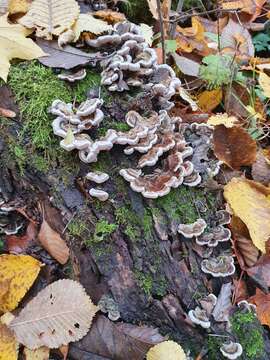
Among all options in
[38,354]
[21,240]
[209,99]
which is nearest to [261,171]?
[209,99]

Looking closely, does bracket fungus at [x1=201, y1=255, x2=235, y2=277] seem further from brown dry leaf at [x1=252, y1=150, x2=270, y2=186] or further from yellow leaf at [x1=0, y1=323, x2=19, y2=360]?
yellow leaf at [x1=0, y1=323, x2=19, y2=360]

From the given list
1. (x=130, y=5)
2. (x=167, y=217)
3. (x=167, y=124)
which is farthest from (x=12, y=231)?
(x=130, y=5)

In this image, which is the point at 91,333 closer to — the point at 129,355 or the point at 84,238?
the point at 129,355

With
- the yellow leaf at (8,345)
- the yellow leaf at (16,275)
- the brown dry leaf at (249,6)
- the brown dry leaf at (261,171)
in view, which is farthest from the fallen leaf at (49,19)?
the brown dry leaf at (249,6)

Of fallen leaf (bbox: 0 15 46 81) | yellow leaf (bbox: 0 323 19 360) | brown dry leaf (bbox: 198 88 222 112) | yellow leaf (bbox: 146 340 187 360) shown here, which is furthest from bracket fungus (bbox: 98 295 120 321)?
brown dry leaf (bbox: 198 88 222 112)

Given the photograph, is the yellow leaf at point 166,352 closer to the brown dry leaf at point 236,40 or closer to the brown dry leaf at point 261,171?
the brown dry leaf at point 261,171
